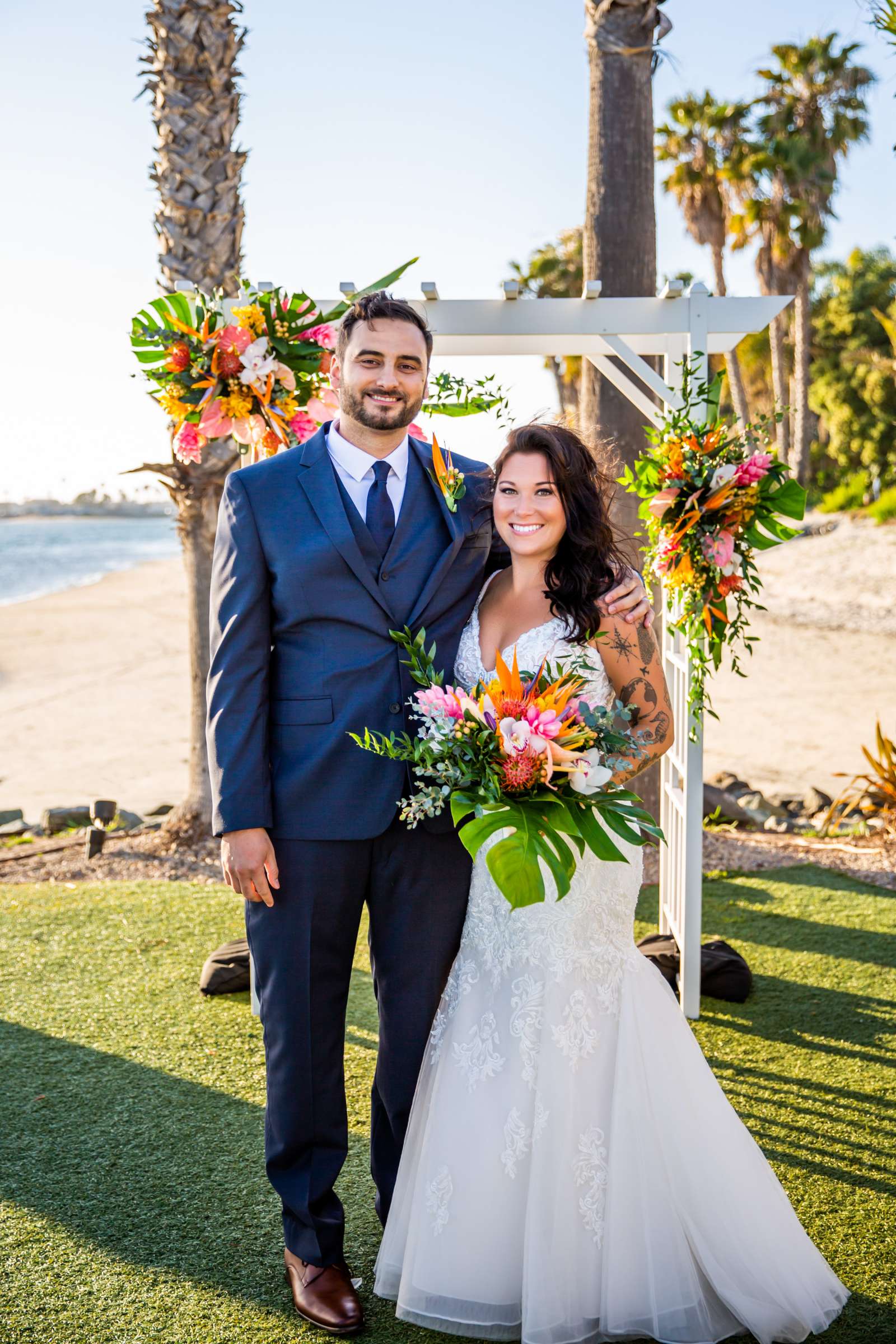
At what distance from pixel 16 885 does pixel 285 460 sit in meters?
4.83

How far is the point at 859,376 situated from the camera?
1177 inches

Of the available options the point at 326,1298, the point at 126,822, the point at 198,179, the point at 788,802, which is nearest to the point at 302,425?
the point at 326,1298

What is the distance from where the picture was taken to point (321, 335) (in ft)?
13.1

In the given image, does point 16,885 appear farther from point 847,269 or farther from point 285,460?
point 847,269

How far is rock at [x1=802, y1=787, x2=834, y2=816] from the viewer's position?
8.52 m

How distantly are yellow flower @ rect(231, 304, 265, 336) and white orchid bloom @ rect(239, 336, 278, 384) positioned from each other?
0.07 meters

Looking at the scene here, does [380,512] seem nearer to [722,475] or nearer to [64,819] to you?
[722,475]

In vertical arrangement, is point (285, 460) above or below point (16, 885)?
above

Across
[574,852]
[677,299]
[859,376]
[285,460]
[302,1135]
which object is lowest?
[302,1135]

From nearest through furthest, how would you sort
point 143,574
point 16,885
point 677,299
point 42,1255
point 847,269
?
1. point 42,1255
2. point 677,299
3. point 16,885
4. point 847,269
5. point 143,574

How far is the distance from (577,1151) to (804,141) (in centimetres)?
2713

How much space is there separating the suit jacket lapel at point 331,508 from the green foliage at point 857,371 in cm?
2713

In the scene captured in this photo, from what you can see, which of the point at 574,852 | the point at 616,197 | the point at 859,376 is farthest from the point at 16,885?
the point at 859,376

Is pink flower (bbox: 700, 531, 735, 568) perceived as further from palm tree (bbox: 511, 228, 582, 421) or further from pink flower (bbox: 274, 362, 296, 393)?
palm tree (bbox: 511, 228, 582, 421)
